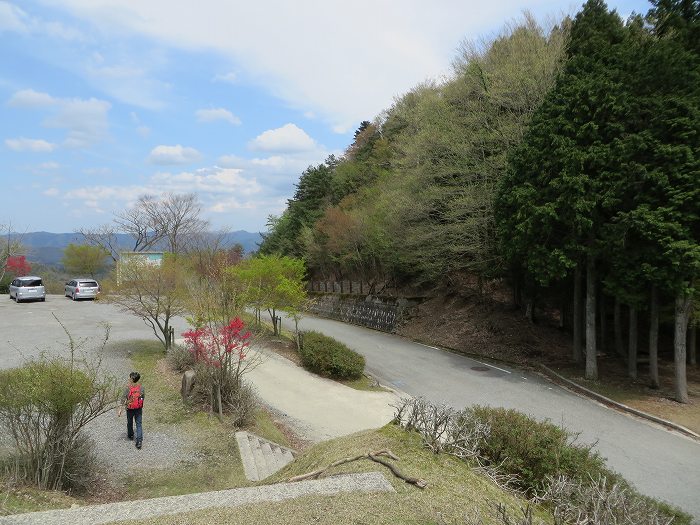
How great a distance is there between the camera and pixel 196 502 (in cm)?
427

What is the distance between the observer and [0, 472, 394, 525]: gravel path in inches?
155

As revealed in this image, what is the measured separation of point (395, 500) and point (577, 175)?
11.8 metres

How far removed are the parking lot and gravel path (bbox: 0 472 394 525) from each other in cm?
839

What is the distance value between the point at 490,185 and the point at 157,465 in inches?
599

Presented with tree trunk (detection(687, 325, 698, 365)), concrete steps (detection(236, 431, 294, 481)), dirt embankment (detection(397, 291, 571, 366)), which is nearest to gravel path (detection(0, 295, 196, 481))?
concrete steps (detection(236, 431, 294, 481))

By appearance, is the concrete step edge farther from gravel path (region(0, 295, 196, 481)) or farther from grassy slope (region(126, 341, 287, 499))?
gravel path (region(0, 295, 196, 481))

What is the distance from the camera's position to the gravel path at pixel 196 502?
393 cm

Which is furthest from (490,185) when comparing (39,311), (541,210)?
(39,311)

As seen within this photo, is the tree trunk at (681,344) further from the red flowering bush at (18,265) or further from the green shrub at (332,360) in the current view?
the red flowering bush at (18,265)


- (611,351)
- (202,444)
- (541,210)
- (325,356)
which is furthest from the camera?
(611,351)

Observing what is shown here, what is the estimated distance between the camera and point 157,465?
7906mm

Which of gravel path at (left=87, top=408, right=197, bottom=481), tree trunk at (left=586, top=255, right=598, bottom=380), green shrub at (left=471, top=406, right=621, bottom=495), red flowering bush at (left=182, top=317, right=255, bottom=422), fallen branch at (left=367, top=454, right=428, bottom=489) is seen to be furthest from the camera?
tree trunk at (left=586, top=255, right=598, bottom=380)

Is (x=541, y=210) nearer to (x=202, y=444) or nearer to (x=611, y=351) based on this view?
(x=611, y=351)

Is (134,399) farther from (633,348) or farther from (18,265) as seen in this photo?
(18,265)
